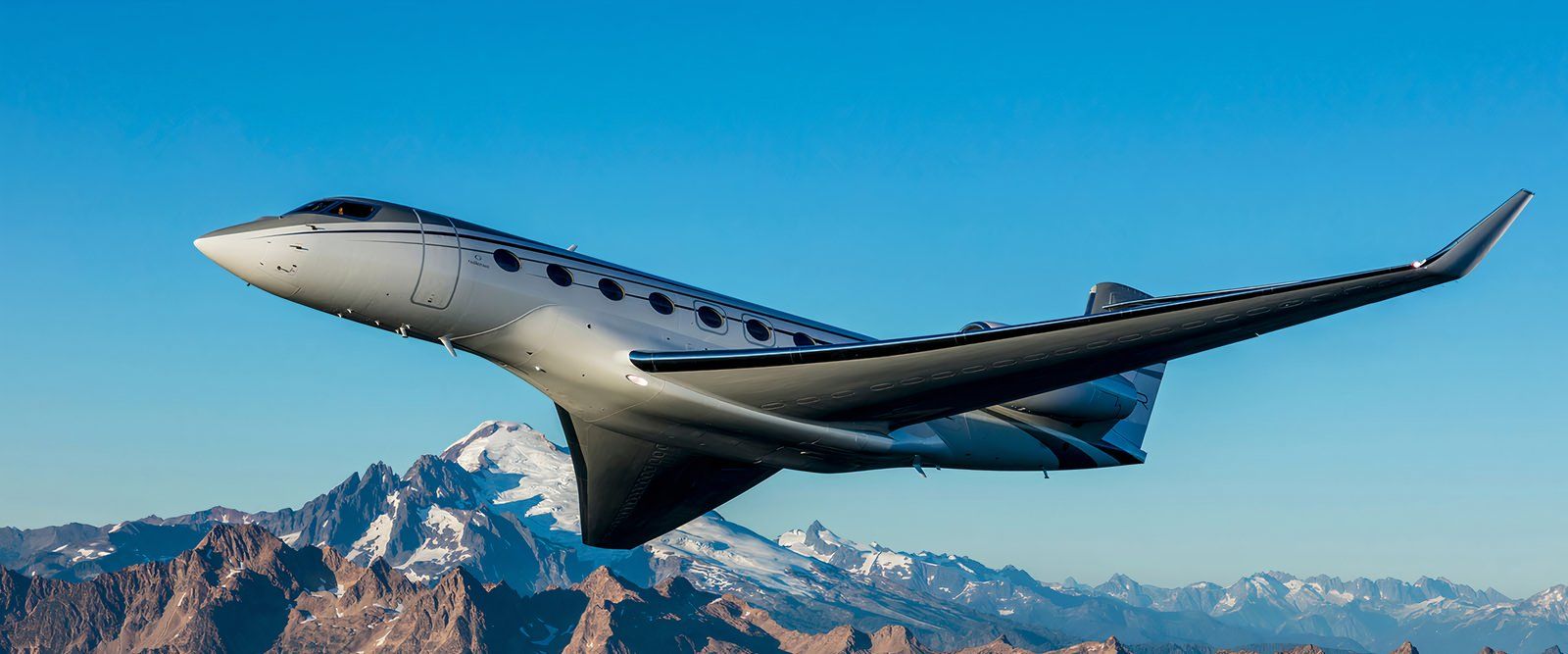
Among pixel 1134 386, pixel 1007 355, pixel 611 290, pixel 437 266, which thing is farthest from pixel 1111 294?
pixel 437 266

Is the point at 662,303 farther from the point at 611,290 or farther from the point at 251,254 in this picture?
the point at 251,254

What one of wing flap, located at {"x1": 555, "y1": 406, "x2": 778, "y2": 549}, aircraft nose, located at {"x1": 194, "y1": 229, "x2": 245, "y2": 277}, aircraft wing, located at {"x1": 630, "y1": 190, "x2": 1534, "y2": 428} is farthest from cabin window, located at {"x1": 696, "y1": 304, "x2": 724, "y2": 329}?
aircraft nose, located at {"x1": 194, "y1": 229, "x2": 245, "y2": 277}

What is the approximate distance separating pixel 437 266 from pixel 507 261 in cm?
152

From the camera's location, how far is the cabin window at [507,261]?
1153 inches

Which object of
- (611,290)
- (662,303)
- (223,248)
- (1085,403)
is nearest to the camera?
(223,248)

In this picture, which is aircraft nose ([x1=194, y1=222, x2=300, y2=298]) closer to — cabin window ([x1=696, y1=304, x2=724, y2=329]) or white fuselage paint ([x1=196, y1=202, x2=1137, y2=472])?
white fuselage paint ([x1=196, y1=202, x2=1137, y2=472])

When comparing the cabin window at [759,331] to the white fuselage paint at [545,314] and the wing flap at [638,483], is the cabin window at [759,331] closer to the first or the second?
the white fuselage paint at [545,314]

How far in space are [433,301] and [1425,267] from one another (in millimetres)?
19472

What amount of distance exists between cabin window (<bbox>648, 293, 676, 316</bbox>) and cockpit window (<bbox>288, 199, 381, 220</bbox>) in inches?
248

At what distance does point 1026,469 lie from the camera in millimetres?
38594

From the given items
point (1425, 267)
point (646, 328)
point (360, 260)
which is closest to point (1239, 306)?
point (1425, 267)

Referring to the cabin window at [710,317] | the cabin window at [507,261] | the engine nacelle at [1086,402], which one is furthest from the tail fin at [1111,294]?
the cabin window at [507,261]

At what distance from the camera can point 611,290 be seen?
30.4 metres

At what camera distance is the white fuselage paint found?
92.0 ft
